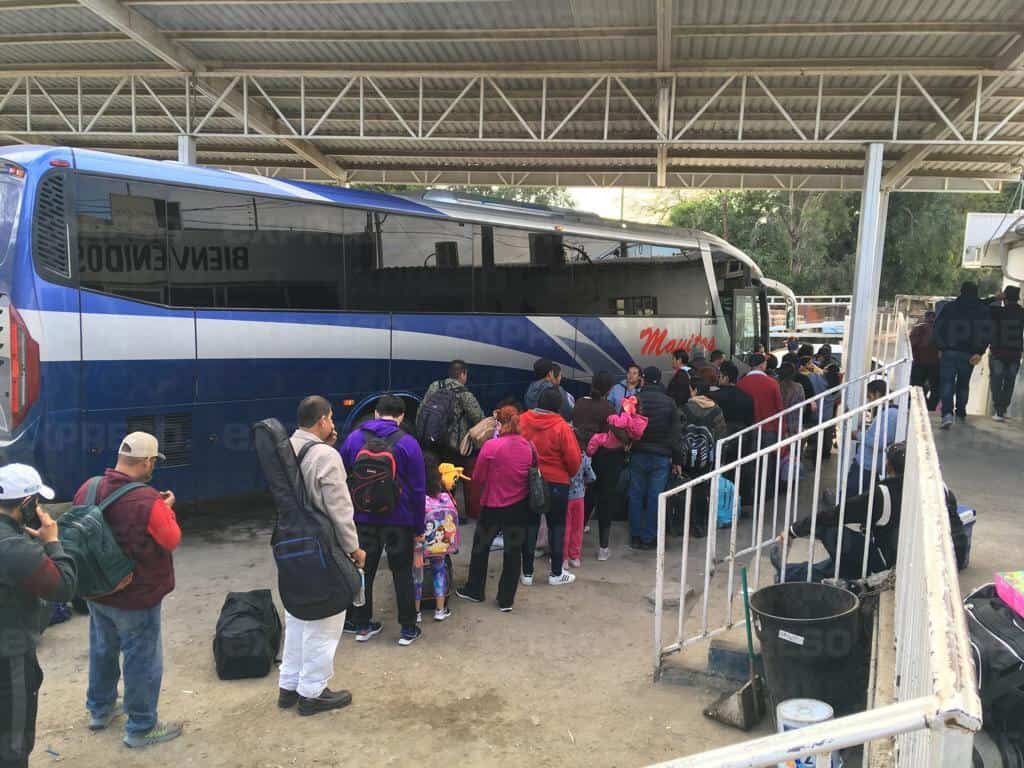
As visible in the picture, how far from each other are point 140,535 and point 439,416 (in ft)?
12.8

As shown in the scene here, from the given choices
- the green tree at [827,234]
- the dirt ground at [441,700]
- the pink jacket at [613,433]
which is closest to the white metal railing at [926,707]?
the dirt ground at [441,700]

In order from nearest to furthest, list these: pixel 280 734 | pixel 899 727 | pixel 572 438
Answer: pixel 899 727
pixel 280 734
pixel 572 438

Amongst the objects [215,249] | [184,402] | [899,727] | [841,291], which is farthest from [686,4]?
[841,291]

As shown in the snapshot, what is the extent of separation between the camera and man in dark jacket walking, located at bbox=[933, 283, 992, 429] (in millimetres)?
10531

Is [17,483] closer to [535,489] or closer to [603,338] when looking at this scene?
[535,489]

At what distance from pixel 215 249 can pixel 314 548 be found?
156 inches

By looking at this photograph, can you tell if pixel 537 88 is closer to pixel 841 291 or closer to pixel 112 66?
pixel 112 66

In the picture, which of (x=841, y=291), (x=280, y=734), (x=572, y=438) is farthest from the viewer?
(x=841, y=291)

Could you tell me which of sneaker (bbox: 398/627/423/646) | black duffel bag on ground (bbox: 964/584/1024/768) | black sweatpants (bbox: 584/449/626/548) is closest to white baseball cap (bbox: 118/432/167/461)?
sneaker (bbox: 398/627/423/646)

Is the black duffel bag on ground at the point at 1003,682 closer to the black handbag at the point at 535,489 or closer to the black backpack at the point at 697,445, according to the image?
the black handbag at the point at 535,489

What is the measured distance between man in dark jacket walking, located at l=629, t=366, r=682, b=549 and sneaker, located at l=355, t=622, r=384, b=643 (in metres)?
2.94

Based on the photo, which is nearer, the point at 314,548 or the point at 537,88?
the point at 314,548

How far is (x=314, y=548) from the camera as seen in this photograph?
13.7ft

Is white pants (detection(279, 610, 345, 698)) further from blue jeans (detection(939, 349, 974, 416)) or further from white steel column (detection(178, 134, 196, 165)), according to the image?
white steel column (detection(178, 134, 196, 165))
